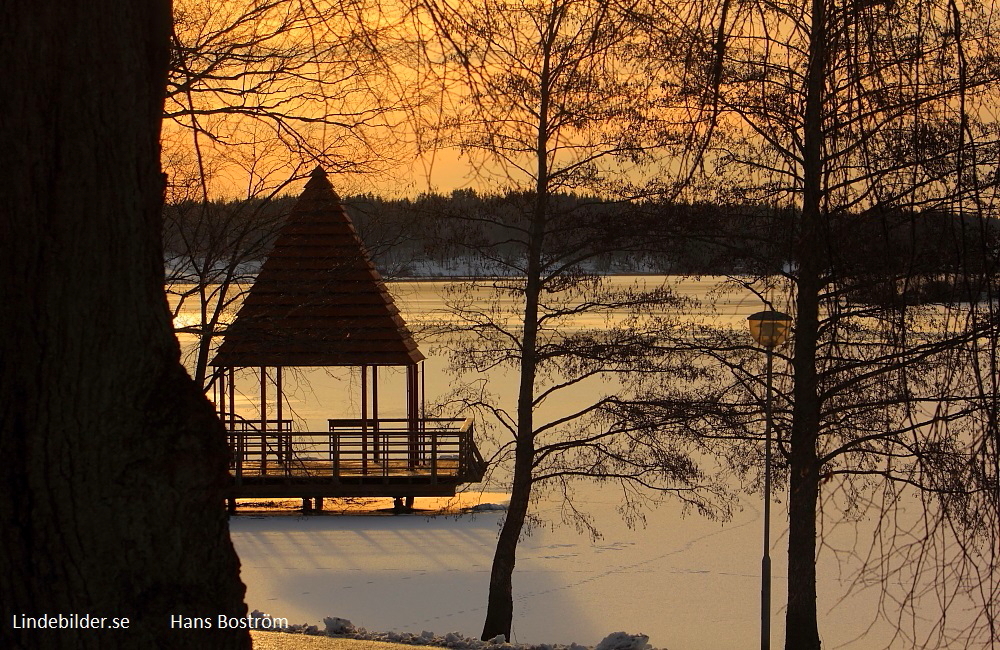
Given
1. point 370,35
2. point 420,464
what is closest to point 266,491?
point 420,464

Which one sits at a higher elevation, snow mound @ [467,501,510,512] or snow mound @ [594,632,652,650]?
snow mound @ [594,632,652,650]

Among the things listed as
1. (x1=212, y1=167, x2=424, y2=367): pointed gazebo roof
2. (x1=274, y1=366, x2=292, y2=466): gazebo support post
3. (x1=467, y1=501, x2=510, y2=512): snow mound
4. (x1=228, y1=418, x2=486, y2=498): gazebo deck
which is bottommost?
(x1=467, y1=501, x2=510, y2=512): snow mound

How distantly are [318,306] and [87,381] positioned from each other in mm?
10247

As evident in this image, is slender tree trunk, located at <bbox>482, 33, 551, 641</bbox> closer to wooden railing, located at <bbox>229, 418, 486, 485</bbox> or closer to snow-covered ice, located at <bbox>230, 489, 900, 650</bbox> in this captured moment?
snow-covered ice, located at <bbox>230, 489, 900, 650</bbox>

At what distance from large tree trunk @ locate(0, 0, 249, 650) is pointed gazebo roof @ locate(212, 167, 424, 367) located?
6.26 metres

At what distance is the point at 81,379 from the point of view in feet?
12.1

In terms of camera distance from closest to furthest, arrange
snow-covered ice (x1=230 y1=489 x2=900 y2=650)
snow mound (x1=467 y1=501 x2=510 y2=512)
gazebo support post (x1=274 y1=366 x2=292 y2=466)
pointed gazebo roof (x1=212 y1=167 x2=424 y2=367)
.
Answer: pointed gazebo roof (x1=212 y1=167 x2=424 y2=367)
gazebo support post (x1=274 y1=366 x2=292 y2=466)
snow-covered ice (x1=230 y1=489 x2=900 y2=650)
snow mound (x1=467 y1=501 x2=510 y2=512)

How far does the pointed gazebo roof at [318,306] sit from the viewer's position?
37.4 ft

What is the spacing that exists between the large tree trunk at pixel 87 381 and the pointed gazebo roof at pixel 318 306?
20.5 feet

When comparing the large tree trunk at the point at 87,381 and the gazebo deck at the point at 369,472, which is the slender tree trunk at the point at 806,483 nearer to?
the large tree trunk at the point at 87,381

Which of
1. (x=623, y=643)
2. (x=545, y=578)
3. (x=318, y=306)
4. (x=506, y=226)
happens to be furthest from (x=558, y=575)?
(x=623, y=643)

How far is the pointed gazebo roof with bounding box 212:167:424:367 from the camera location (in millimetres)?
11398

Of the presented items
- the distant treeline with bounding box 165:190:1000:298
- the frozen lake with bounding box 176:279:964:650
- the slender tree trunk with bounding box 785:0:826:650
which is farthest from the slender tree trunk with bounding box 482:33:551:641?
the slender tree trunk with bounding box 785:0:826:650

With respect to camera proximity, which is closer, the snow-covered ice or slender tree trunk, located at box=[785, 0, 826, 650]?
slender tree trunk, located at box=[785, 0, 826, 650]
